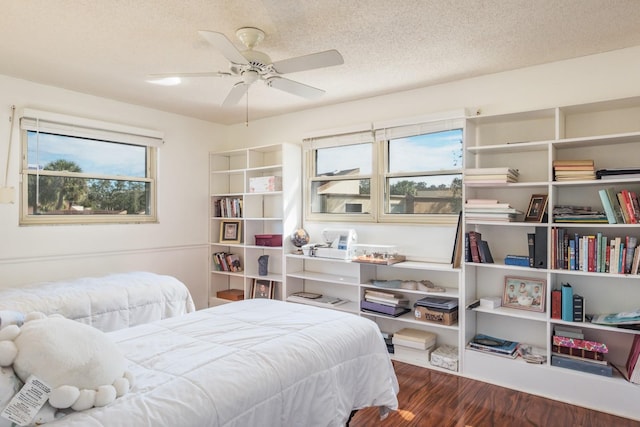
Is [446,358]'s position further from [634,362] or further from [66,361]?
[66,361]

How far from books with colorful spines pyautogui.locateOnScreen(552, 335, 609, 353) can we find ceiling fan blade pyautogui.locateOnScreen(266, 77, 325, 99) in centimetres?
238

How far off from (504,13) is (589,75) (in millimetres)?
1106

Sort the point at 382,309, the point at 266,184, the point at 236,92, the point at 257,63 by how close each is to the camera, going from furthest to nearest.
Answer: the point at 266,184, the point at 382,309, the point at 236,92, the point at 257,63

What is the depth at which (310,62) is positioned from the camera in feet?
7.22

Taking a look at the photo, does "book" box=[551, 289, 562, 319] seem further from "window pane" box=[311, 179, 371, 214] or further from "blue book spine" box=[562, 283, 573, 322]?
"window pane" box=[311, 179, 371, 214]

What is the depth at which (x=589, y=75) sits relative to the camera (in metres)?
2.82

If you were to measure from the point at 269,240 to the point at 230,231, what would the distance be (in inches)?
26.8

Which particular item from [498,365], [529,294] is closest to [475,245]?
[529,294]

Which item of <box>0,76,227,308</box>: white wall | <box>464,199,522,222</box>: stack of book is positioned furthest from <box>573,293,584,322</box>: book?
<box>0,76,227,308</box>: white wall

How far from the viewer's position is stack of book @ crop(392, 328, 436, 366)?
3264mm

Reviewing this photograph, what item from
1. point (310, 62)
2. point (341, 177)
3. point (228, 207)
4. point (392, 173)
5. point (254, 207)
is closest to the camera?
point (310, 62)

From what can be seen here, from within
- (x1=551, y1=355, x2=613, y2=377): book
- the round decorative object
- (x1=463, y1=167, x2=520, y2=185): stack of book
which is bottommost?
(x1=551, y1=355, x2=613, y2=377): book

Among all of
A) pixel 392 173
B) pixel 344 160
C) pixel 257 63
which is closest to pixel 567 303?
pixel 392 173

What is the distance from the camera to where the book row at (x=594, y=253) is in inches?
97.4
